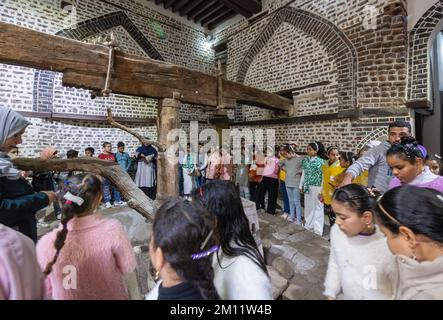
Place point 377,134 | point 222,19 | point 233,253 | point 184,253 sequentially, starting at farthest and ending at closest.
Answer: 1. point 222,19
2. point 377,134
3. point 233,253
4. point 184,253

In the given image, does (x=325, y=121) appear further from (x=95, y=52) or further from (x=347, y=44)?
(x=95, y=52)

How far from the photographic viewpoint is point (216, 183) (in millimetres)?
1516

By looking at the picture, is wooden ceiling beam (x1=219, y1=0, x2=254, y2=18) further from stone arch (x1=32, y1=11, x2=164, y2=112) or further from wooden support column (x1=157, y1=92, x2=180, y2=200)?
wooden support column (x1=157, y1=92, x2=180, y2=200)

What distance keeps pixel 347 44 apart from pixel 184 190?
549 cm

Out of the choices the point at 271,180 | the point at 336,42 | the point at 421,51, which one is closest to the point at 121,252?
the point at 271,180

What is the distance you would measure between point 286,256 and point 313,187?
63.0 inches

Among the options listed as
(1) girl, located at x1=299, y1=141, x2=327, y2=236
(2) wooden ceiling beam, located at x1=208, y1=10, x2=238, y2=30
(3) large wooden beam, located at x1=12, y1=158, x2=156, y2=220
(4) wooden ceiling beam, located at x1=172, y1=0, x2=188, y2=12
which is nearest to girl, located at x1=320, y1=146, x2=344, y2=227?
(1) girl, located at x1=299, y1=141, x2=327, y2=236

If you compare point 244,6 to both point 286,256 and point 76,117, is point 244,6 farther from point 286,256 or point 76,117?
point 286,256

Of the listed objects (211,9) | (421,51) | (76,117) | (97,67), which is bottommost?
(76,117)

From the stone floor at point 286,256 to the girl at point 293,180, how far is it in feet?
0.99

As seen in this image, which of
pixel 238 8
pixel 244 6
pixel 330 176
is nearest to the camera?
pixel 330 176

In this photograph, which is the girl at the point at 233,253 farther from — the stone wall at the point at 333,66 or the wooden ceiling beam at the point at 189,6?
the wooden ceiling beam at the point at 189,6

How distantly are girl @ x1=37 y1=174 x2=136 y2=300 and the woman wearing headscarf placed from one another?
766 mm

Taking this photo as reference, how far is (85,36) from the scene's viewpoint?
662 cm
